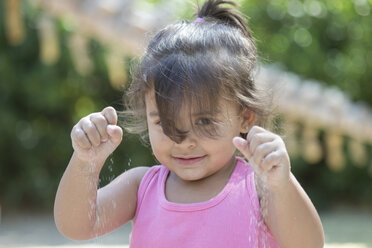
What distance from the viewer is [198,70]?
1.86 metres

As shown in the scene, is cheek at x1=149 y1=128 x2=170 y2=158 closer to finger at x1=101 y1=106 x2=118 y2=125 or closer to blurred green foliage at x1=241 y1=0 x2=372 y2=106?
finger at x1=101 y1=106 x2=118 y2=125

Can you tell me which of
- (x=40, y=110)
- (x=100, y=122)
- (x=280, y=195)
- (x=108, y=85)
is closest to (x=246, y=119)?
(x=280, y=195)

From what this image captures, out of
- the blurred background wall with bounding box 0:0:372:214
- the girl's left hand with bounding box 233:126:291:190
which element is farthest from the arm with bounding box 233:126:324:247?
the blurred background wall with bounding box 0:0:372:214

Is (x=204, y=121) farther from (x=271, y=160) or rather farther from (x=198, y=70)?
(x=271, y=160)

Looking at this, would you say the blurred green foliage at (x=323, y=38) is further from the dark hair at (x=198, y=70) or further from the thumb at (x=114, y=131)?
the thumb at (x=114, y=131)

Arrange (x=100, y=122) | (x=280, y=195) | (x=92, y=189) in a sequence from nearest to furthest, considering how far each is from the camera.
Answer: (x=280, y=195)
(x=100, y=122)
(x=92, y=189)

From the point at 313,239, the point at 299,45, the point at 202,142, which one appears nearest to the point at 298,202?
the point at 313,239

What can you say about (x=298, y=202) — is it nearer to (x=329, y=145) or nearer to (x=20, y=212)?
(x=329, y=145)

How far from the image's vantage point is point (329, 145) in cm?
638

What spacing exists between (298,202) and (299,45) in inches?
241

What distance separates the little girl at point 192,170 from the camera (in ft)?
5.94

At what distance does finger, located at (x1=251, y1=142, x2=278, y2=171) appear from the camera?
1599mm

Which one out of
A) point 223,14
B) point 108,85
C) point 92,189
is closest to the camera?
point 92,189

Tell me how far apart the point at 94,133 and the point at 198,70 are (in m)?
0.37
